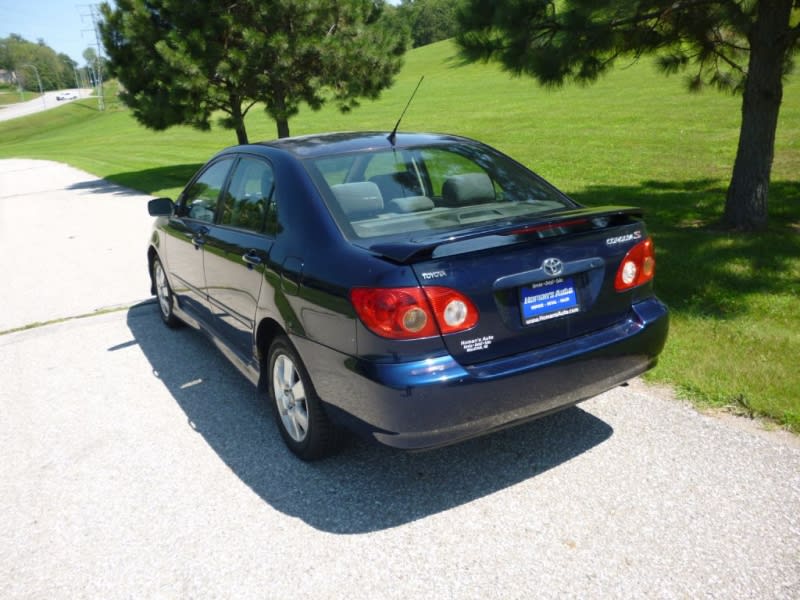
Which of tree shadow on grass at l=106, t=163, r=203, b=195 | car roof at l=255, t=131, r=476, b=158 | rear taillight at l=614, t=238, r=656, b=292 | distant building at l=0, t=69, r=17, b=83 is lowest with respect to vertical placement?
tree shadow on grass at l=106, t=163, r=203, b=195

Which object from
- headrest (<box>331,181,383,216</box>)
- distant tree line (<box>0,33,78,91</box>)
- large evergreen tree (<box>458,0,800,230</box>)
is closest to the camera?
headrest (<box>331,181,383,216</box>)

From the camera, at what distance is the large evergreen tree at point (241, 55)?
1627 cm

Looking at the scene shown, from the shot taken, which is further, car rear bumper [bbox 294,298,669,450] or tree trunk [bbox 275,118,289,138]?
tree trunk [bbox 275,118,289,138]

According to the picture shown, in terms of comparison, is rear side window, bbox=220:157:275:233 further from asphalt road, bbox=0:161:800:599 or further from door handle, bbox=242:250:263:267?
asphalt road, bbox=0:161:800:599

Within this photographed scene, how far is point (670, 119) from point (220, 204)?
18818 millimetres

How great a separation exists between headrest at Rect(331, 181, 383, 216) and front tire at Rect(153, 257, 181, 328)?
2.68 m

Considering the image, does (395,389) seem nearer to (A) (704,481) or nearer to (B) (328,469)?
(B) (328,469)

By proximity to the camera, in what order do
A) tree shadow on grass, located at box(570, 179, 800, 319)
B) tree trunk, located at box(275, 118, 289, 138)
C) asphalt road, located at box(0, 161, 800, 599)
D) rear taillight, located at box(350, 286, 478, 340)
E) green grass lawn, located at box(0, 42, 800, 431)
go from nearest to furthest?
asphalt road, located at box(0, 161, 800, 599), rear taillight, located at box(350, 286, 478, 340), green grass lawn, located at box(0, 42, 800, 431), tree shadow on grass, located at box(570, 179, 800, 319), tree trunk, located at box(275, 118, 289, 138)

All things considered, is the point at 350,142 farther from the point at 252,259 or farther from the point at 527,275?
the point at 527,275

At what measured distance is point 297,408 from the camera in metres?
3.57

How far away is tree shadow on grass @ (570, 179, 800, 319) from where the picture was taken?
5.69 meters

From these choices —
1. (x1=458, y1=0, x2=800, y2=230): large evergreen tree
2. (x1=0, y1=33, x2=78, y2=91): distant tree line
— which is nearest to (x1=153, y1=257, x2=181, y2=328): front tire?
(x1=458, y1=0, x2=800, y2=230): large evergreen tree

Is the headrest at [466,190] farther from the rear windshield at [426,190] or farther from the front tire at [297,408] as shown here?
the front tire at [297,408]

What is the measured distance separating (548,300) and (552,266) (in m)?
0.15
